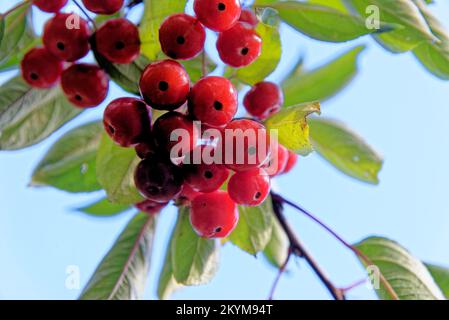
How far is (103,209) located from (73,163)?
208 millimetres

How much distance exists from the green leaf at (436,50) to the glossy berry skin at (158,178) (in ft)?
1.48

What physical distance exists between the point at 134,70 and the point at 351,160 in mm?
528

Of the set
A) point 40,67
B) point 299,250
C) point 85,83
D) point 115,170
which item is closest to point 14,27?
point 40,67

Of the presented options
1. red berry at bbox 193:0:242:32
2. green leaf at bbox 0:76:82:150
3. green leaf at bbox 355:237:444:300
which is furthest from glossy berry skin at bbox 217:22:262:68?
green leaf at bbox 355:237:444:300

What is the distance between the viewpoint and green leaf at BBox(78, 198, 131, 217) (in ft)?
4.53

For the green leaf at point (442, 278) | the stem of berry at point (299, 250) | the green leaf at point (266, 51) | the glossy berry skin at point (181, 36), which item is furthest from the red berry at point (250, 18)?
the green leaf at point (442, 278)

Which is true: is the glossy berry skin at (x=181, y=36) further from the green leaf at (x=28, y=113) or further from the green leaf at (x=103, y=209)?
the green leaf at (x=103, y=209)

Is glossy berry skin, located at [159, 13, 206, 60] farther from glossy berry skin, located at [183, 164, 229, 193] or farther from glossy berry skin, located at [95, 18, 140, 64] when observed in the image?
glossy berry skin, located at [183, 164, 229, 193]

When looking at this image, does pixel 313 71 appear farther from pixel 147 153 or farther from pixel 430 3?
pixel 147 153

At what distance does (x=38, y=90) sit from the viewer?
1155mm

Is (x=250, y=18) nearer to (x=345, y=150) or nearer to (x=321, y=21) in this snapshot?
(x=321, y=21)

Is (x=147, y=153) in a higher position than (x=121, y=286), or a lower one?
higher

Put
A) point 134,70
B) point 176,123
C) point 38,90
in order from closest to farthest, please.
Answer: point 176,123, point 134,70, point 38,90
